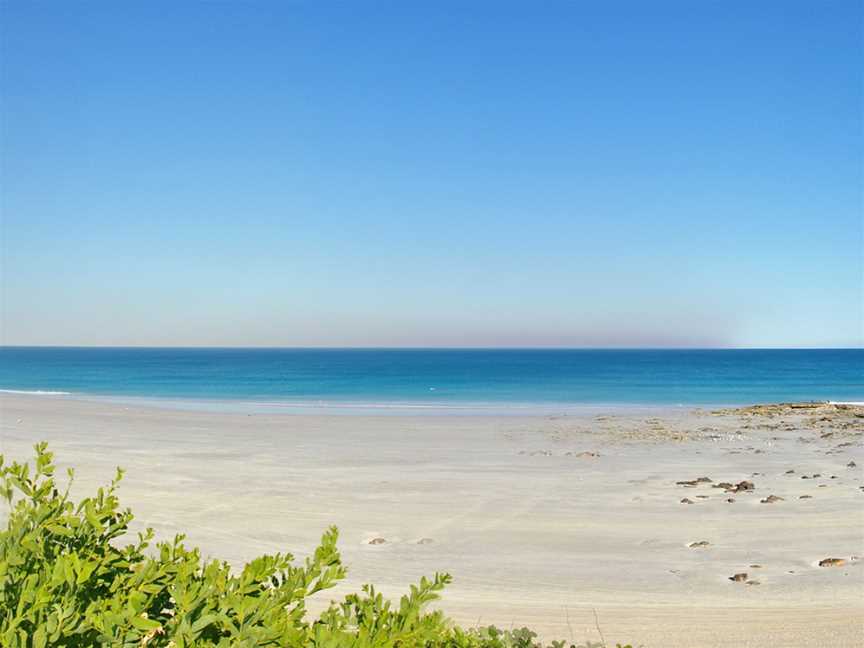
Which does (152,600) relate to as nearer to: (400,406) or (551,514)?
(551,514)

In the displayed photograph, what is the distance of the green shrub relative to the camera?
1.88 meters

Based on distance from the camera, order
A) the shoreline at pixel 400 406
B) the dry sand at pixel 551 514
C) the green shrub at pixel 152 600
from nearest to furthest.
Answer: the green shrub at pixel 152 600 → the dry sand at pixel 551 514 → the shoreline at pixel 400 406

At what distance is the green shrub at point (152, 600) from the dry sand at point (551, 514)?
416cm

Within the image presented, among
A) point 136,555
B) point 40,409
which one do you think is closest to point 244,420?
point 40,409

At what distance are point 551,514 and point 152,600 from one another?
29.2 feet

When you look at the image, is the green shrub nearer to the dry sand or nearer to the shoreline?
the dry sand

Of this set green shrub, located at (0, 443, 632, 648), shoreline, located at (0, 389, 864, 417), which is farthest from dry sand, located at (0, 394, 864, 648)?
shoreline, located at (0, 389, 864, 417)

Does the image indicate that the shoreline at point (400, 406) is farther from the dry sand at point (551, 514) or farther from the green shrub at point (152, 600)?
the green shrub at point (152, 600)

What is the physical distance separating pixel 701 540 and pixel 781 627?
9.80ft

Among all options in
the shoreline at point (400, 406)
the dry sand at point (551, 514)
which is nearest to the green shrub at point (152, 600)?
the dry sand at point (551, 514)

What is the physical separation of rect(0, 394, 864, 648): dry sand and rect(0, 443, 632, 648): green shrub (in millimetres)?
4164

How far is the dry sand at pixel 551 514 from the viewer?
6.58 m

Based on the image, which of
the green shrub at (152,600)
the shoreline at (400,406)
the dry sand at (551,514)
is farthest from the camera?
the shoreline at (400,406)

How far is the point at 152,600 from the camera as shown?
2.16m
